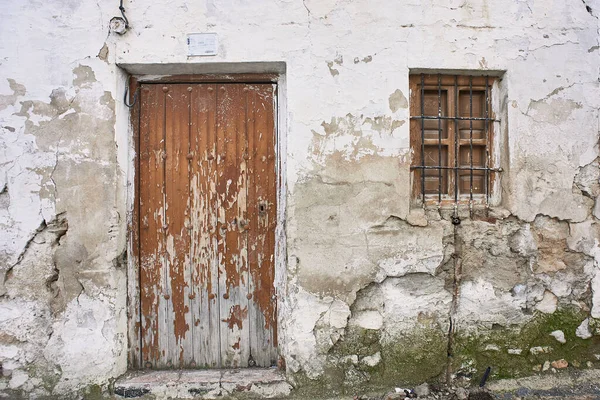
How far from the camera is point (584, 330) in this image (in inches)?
110

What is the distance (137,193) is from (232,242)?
0.74 metres

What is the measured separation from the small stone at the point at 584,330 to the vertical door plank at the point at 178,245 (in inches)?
104

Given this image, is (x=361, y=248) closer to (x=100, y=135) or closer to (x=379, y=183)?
(x=379, y=183)

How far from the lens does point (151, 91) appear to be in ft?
9.59

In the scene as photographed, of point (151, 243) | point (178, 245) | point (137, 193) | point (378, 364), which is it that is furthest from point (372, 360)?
point (137, 193)

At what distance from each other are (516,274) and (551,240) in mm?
334

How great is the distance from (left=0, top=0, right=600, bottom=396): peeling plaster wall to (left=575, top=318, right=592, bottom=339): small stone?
0.01m

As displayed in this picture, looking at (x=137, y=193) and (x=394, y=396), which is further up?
(x=137, y=193)

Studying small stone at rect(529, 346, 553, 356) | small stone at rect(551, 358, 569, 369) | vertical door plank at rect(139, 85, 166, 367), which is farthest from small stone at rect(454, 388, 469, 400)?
vertical door plank at rect(139, 85, 166, 367)

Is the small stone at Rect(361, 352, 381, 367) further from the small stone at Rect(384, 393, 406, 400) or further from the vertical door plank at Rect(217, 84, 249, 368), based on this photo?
the vertical door plank at Rect(217, 84, 249, 368)

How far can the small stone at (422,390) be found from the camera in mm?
2682

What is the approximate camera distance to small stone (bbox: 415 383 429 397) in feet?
8.80

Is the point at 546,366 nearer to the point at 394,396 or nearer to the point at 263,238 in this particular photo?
the point at 394,396

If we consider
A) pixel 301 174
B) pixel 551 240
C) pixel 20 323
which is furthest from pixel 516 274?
pixel 20 323
